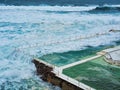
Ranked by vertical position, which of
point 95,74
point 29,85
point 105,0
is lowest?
point 29,85

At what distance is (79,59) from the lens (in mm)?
23984

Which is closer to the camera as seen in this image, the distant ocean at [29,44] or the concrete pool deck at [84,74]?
the concrete pool deck at [84,74]

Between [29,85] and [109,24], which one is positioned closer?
[29,85]

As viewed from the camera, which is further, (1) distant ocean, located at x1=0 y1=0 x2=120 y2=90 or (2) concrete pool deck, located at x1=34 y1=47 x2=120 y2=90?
(1) distant ocean, located at x1=0 y1=0 x2=120 y2=90

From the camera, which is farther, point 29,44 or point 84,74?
point 29,44

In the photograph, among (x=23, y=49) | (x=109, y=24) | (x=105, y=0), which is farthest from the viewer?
(x=105, y=0)

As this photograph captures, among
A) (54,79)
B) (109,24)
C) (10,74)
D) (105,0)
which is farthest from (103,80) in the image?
(105,0)

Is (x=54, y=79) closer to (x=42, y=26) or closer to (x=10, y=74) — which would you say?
(x=10, y=74)

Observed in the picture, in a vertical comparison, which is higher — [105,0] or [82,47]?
[105,0]

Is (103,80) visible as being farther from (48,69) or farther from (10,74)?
(10,74)

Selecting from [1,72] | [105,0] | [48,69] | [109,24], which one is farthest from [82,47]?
[105,0]

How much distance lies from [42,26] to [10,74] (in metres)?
23.7

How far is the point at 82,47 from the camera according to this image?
29.4 m

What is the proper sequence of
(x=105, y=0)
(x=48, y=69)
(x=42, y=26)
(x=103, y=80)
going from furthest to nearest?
(x=105, y=0)
(x=42, y=26)
(x=48, y=69)
(x=103, y=80)
